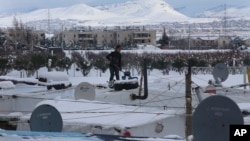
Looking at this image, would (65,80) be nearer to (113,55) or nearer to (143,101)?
(113,55)

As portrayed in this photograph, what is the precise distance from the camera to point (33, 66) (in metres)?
22.7

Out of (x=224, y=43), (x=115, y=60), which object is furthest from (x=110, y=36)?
(x=115, y=60)

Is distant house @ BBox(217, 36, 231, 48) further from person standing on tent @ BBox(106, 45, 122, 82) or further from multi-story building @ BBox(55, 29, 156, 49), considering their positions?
person standing on tent @ BBox(106, 45, 122, 82)

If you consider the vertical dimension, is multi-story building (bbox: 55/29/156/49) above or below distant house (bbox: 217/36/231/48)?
above

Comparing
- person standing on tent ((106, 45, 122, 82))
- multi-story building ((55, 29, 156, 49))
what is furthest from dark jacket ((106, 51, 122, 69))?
multi-story building ((55, 29, 156, 49))

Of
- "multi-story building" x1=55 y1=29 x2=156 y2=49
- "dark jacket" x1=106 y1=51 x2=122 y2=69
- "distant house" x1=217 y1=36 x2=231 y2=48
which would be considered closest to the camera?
"dark jacket" x1=106 y1=51 x2=122 y2=69

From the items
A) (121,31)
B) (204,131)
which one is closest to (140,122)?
(204,131)

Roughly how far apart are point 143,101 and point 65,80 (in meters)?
4.42

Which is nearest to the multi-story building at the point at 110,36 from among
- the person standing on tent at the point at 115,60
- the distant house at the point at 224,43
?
the distant house at the point at 224,43

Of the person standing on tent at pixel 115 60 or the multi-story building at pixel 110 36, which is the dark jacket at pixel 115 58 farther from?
the multi-story building at pixel 110 36

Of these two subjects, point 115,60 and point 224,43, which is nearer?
point 115,60

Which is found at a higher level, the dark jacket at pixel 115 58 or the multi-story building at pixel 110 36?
the multi-story building at pixel 110 36

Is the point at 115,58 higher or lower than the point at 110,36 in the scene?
lower

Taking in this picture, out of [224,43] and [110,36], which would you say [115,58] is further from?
[110,36]
